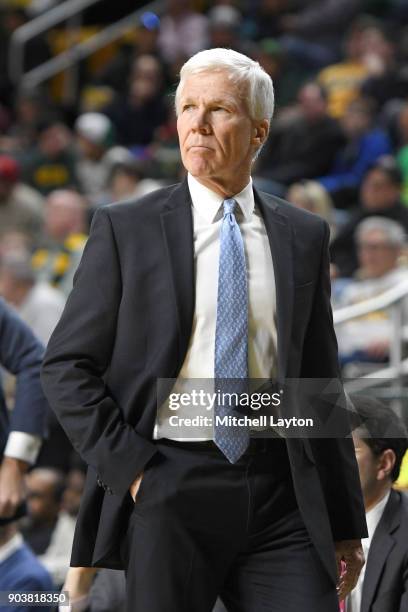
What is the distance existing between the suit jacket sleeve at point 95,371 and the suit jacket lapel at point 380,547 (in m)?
1.03

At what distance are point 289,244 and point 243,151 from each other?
23 centimetres

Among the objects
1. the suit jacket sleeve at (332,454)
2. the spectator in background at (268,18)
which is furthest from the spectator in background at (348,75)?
the suit jacket sleeve at (332,454)

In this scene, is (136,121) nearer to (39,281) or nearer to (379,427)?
(39,281)

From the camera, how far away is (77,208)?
9195mm

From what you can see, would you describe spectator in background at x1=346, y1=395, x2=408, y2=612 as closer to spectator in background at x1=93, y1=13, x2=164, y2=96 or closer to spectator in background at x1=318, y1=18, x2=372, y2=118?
spectator in background at x1=318, y1=18, x2=372, y2=118

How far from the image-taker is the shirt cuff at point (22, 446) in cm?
404

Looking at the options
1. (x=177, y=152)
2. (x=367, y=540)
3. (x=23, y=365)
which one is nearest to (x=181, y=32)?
(x=177, y=152)

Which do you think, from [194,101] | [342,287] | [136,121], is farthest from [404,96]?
[194,101]

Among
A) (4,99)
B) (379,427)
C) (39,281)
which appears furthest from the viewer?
(4,99)

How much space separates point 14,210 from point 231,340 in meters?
7.41

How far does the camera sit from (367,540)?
3.73 meters

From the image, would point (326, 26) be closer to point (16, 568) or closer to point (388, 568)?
→ point (16, 568)

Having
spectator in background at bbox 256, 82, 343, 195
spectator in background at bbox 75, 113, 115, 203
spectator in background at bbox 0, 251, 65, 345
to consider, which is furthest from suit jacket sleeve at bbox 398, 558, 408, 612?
spectator in background at bbox 75, 113, 115, 203

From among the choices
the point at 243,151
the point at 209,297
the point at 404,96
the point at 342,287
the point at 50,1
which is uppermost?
the point at 50,1
